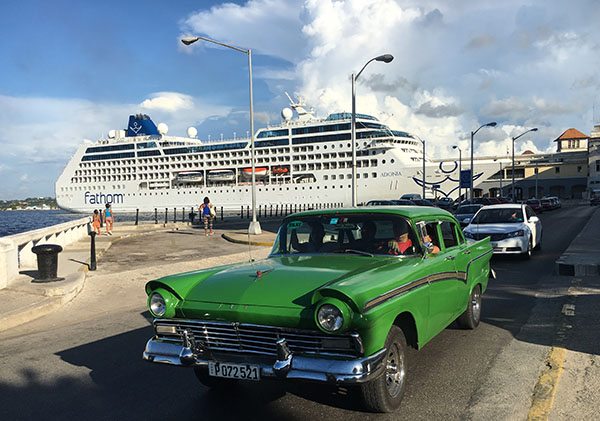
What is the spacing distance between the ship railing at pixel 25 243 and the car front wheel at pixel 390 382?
8.54 meters

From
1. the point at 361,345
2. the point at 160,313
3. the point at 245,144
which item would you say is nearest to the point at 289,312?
the point at 361,345

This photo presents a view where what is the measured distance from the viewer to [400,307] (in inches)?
154

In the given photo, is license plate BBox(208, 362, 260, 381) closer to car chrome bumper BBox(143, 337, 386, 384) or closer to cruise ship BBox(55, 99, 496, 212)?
car chrome bumper BBox(143, 337, 386, 384)

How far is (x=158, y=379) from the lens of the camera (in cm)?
492

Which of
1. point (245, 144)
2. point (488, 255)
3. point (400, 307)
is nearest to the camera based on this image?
point (400, 307)

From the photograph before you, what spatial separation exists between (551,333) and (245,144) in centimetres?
7007

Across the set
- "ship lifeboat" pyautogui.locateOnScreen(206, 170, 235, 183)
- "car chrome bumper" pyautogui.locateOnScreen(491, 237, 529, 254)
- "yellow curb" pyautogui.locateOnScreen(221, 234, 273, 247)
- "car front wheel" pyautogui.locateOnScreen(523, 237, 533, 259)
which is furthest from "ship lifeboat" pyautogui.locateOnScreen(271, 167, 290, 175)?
"car chrome bumper" pyautogui.locateOnScreen(491, 237, 529, 254)

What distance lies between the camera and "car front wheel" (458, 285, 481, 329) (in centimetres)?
604

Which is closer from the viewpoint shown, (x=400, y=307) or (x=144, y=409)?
(x=400, y=307)

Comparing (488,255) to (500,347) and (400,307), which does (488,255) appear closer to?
(500,347)

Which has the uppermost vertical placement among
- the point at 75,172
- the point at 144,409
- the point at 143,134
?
the point at 143,134

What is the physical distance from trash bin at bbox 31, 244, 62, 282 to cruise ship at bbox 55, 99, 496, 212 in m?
55.6

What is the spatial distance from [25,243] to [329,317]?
12685 mm

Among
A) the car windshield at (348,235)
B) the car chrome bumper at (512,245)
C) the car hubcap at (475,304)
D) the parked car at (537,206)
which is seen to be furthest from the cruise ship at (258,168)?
the car windshield at (348,235)
